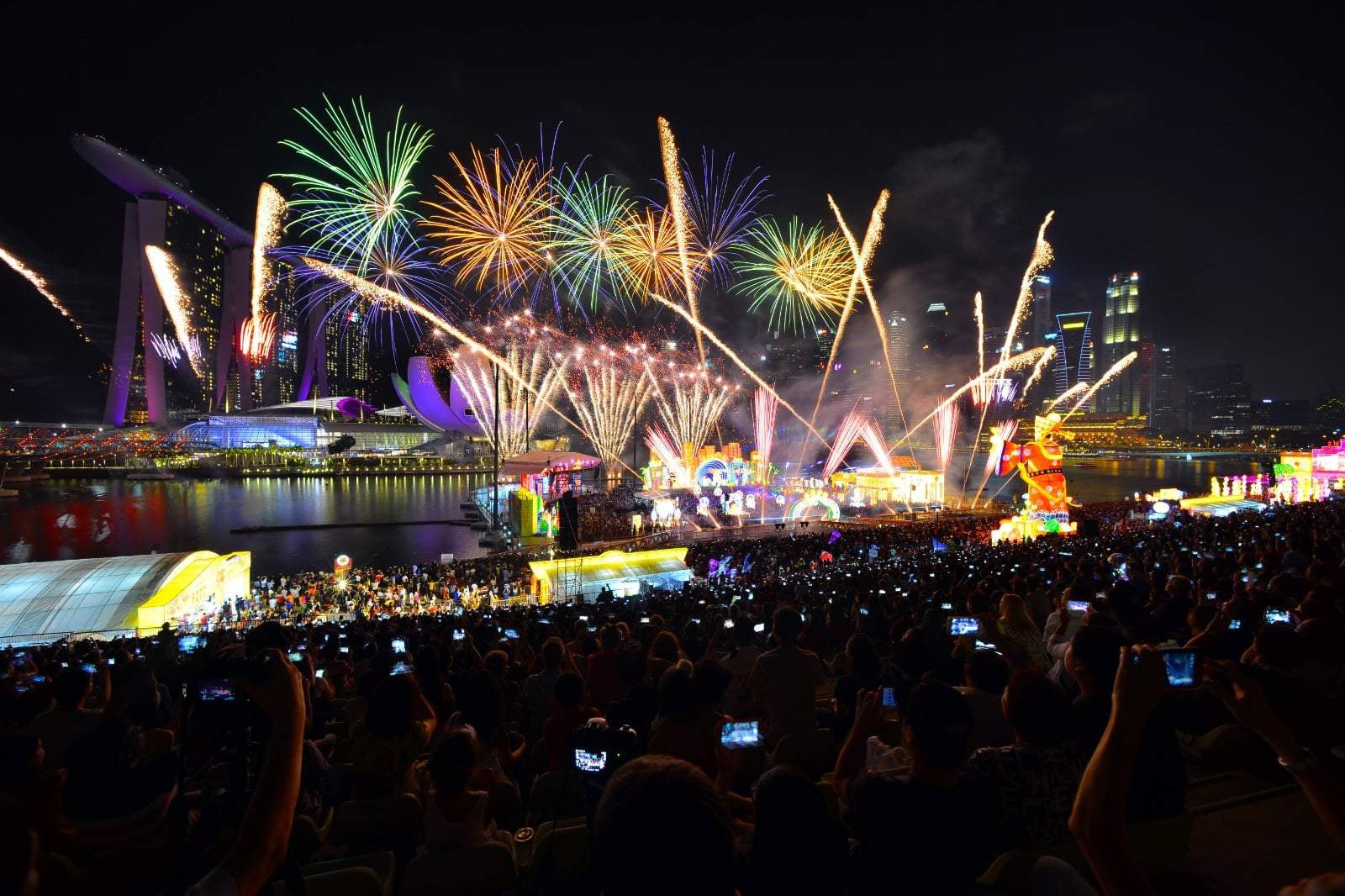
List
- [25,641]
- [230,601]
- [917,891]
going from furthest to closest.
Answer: [230,601]
[25,641]
[917,891]

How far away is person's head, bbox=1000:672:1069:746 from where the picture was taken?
6.20ft

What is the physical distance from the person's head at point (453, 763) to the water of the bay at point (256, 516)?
3114 cm

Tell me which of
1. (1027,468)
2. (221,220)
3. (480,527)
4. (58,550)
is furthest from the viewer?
(221,220)

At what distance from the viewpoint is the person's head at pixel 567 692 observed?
3473 millimetres

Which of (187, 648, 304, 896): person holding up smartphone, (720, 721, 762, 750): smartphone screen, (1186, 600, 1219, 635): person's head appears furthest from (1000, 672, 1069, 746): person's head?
(1186, 600, 1219, 635): person's head

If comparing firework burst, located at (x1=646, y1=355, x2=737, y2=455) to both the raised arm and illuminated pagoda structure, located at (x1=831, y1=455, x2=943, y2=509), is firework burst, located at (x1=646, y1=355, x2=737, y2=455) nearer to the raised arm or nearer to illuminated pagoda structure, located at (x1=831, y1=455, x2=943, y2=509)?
illuminated pagoda structure, located at (x1=831, y1=455, x2=943, y2=509)

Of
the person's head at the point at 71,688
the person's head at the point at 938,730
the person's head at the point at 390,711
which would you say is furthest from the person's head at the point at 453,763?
the person's head at the point at 71,688

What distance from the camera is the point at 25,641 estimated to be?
1163 cm

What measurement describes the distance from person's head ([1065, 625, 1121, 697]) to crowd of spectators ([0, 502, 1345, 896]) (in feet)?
0.03

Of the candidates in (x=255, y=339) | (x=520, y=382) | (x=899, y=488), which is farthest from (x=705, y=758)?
(x=255, y=339)

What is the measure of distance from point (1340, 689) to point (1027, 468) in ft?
77.6

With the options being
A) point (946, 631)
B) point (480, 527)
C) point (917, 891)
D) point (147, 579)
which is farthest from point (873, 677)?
point (480, 527)

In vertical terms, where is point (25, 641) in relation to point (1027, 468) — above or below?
below

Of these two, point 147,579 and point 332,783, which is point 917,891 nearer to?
point 332,783
